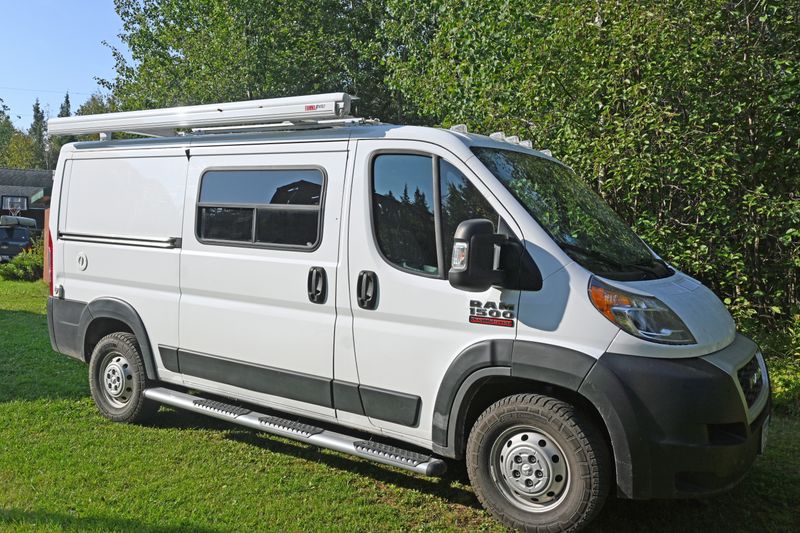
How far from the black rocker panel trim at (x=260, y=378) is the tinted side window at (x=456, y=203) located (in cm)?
130

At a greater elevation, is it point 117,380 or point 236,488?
point 117,380

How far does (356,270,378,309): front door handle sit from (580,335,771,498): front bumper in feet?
4.56

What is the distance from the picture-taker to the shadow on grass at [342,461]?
4.65 meters

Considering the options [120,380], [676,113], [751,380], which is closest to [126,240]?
[120,380]

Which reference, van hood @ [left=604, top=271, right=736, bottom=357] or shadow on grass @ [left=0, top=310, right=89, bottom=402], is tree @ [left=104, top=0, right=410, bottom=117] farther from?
van hood @ [left=604, top=271, right=736, bottom=357]

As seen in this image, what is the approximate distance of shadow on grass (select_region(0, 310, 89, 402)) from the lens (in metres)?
6.79

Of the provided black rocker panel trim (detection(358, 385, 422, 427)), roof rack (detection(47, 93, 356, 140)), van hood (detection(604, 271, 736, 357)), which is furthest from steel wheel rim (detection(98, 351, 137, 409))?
van hood (detection(604, 271, 736, 357))

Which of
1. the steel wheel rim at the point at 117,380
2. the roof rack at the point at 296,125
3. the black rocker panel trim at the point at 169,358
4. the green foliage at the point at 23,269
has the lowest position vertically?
the green foliage at the point at 23,269

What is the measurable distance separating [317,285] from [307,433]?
3.24ft

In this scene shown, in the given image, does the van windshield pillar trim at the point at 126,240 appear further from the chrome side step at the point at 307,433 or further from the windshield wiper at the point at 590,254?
the windshield wiper at the point at 590,254

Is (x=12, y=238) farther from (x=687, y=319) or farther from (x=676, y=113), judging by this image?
(x=687, y=319)

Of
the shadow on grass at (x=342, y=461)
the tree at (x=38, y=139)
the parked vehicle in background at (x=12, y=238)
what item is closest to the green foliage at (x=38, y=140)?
the tree at (x=38, y=139)

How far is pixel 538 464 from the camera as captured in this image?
386 cm

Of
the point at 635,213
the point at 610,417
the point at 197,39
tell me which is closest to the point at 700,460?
the point at 610,417
